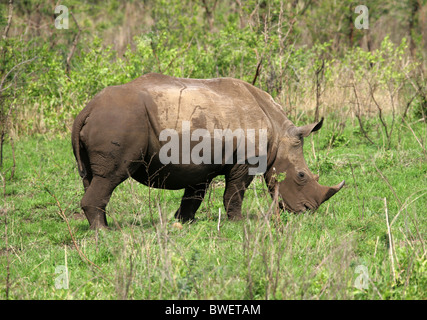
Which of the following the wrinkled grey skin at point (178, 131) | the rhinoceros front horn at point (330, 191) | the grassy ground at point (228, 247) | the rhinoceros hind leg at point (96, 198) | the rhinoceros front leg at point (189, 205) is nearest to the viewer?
the grassy ground at point (228, 247)

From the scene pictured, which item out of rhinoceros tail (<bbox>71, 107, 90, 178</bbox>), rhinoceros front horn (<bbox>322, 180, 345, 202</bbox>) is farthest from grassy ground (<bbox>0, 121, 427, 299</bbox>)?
rhinoceros tail (<bbox>71, 107, 90, 178</bbox>)

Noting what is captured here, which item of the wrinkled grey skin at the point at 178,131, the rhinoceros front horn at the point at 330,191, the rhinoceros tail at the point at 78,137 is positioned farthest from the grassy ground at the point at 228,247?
the rhinoceros tail at the point at 78,137

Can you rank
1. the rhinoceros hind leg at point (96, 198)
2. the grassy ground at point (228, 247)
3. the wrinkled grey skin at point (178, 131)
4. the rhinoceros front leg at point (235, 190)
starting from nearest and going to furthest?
the grassy ground at point (228, 247) < the wrinkled grey skin at point (178, 131) < the rhinoceros hind leg at point (96, 198) < the rhinoceros front leg at point (235, 190)

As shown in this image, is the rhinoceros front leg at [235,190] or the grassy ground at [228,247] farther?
the rhinoceros front leg at [235,190]

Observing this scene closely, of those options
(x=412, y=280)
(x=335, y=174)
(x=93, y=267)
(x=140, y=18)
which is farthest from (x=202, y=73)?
(x=140, y=18)

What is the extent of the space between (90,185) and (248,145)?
5.70 feet

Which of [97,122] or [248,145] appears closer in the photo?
[97,122]

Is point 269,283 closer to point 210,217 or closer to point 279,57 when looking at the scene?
point 210,217

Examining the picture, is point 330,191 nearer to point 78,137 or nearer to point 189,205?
point 189,205

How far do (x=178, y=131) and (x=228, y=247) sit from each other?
4.67 feet

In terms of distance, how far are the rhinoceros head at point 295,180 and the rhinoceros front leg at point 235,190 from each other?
37 centimetres

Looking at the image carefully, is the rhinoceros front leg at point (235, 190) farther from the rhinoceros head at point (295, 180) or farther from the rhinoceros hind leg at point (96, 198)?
the rhinoceros hind leg at point (96, 198)

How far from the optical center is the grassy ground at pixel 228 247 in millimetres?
4598

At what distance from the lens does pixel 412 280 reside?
15.7 feet
